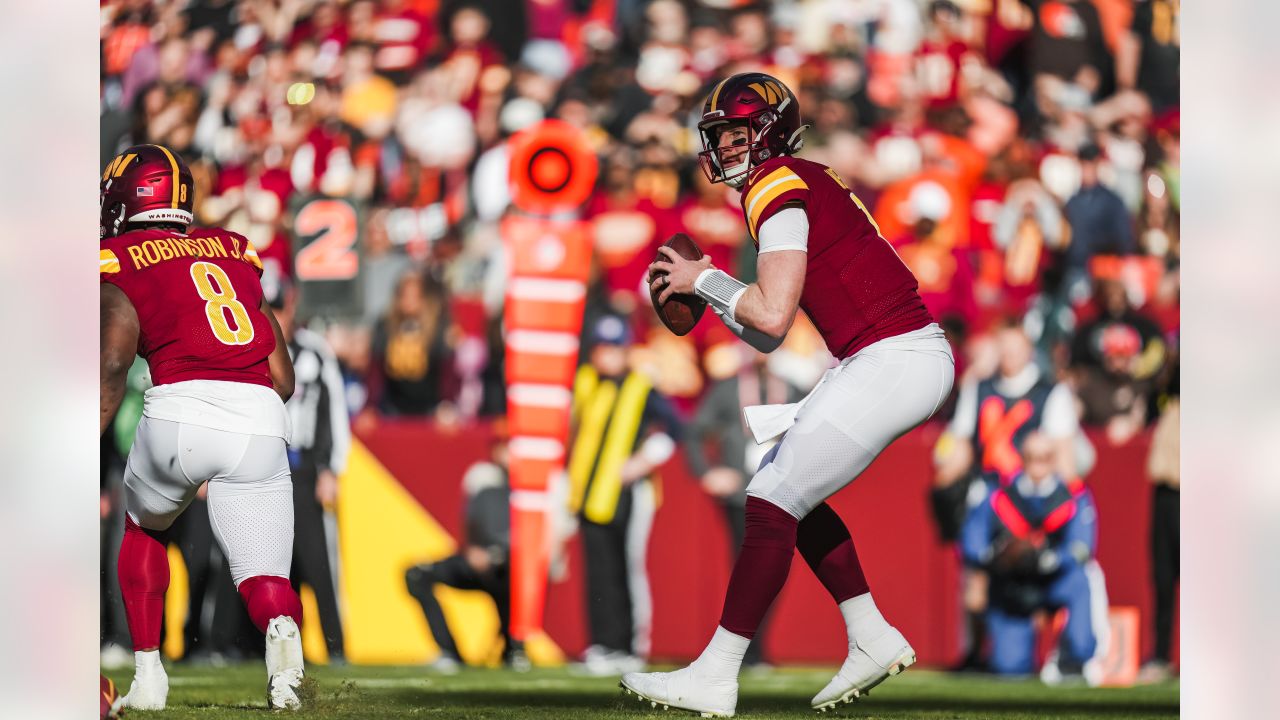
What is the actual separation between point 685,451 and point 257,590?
2.58 m

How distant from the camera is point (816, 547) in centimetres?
411

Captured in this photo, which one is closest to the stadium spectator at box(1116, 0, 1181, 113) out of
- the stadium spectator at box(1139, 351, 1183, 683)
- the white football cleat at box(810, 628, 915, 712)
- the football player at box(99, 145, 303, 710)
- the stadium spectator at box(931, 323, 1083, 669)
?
the stadium spectator at box(931, 323, 1083, 669)

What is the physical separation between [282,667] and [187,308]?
3.07 ft

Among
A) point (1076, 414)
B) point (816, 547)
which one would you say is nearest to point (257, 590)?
point (816, 547)

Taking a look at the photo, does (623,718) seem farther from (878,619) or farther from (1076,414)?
(1076,414)

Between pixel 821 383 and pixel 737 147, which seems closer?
pixel 821 383

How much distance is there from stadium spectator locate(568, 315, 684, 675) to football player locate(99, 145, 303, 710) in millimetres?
2247

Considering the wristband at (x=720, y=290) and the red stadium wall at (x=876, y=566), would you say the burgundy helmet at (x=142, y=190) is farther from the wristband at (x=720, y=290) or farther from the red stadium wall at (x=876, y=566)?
the red stadium wall at (x=876, y=566)

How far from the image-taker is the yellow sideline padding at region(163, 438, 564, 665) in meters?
6.27

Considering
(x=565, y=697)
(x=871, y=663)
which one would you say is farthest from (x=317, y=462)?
(x=871, y=663)

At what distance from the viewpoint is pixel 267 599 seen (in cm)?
403

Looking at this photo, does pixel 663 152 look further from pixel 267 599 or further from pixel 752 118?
pixel 267 599

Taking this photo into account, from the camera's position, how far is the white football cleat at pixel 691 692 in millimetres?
3889

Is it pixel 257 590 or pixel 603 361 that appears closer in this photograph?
pixel 257 590
